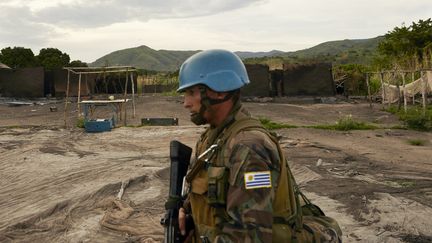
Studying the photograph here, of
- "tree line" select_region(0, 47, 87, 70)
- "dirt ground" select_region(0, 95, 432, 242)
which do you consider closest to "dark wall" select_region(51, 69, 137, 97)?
"dirt ground" select_region(0, 95, 432, 242)

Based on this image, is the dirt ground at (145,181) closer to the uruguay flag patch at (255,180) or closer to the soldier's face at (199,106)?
the soldier's face at (199,106)

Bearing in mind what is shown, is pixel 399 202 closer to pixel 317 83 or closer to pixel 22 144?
pixel 22 144

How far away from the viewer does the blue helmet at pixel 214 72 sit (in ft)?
6.05

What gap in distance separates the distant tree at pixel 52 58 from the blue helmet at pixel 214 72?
3714 cm

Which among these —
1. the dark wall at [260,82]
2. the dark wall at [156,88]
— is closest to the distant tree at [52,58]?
the dark wall at [156,88]

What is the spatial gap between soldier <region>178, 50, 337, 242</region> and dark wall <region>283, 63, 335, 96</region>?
21417 millimetres

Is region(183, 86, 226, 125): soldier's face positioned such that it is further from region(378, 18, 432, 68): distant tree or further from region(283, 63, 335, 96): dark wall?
region(378, 18, 432, 68): distant tree

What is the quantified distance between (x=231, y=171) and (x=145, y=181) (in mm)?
5246

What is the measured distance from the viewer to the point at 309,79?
23.0m

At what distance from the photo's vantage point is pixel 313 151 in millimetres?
8914

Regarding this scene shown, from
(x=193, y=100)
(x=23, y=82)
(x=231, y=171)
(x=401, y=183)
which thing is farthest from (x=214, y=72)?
(x=23, y=82)

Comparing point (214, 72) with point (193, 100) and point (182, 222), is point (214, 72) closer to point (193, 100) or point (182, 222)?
point (193, 100)

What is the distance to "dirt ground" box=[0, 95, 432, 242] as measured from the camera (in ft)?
15.7

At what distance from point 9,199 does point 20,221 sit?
3.48 ft
